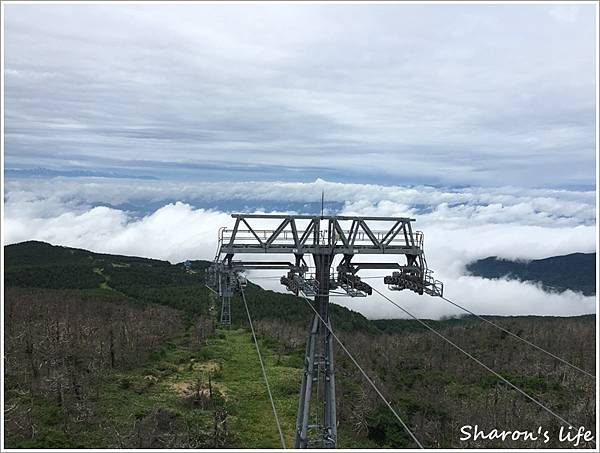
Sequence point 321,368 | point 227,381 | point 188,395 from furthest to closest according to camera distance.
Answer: point 227,381 → point 188,395 → point 321,368

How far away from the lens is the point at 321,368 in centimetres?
2386

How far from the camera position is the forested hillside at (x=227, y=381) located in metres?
35.8

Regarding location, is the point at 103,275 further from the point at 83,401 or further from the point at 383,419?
the point at 383,419

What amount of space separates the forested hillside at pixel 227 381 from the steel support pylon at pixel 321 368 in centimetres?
1332

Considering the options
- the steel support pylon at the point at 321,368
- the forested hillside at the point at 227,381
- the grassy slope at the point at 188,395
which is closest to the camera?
the steel support pylon at the point at 321,368

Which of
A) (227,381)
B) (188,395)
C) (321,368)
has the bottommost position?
(227,381)

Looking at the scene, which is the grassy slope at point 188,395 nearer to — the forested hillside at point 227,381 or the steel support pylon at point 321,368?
the forested hillside at point 227,381

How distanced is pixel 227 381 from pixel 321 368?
2638 cm

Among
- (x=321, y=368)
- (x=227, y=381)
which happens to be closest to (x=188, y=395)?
(x=227, y=381)

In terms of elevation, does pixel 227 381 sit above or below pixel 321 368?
below

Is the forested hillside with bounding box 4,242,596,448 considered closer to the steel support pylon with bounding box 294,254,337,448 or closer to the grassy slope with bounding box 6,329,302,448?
the grassy slope with bounding box 6,329,302,448

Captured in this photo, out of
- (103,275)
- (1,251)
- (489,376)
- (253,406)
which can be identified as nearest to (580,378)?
(489,376)

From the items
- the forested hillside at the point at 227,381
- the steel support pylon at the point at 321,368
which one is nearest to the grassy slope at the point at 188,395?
the forested hillside at the point at 227,381

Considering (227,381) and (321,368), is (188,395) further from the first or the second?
(321,368)
